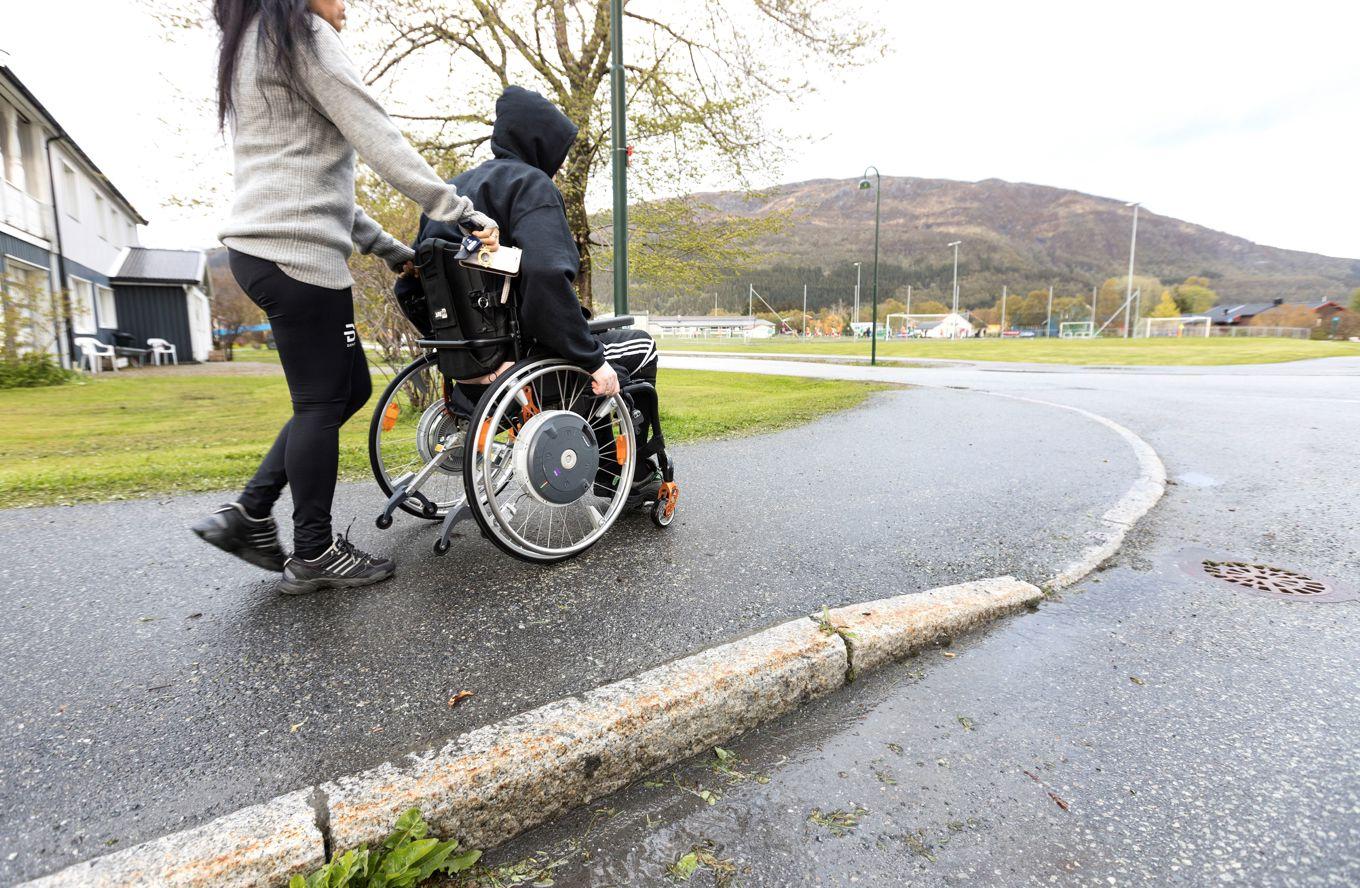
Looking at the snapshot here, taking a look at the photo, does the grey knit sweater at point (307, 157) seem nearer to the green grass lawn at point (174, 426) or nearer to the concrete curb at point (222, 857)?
the concrete curb at point (222, 857)

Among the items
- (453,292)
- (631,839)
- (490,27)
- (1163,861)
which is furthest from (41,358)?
(1163,861)

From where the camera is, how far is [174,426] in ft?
31.8

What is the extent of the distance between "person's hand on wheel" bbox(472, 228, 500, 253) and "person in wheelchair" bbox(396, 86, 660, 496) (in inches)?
4.5

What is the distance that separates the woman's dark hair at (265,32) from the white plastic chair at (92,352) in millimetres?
22705

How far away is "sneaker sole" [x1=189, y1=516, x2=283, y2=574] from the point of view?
2.53 metres

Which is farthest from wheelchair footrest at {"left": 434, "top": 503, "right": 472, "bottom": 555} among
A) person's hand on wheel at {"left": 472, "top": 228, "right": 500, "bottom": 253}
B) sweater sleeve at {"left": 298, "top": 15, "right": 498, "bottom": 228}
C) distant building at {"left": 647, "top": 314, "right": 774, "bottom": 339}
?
distant building at {"left": 647, "top": 314, "right": 774, "bottom": 339}

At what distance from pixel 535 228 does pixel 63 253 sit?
2436 cm

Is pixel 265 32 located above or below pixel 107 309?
below

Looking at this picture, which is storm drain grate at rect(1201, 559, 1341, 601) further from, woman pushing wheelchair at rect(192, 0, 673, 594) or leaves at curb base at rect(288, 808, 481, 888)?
leaves at curb base at rect(288, 808, 481, 888)

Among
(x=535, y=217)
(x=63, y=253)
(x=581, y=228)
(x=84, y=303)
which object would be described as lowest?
(x=535, y=217)

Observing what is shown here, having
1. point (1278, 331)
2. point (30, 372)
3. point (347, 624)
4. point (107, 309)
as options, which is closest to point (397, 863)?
point (347, 624)

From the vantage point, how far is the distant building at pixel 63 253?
15.1 metres

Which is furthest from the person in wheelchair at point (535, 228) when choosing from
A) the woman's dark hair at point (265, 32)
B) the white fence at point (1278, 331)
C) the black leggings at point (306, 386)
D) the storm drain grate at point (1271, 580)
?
the white fence at point (1278, 331)

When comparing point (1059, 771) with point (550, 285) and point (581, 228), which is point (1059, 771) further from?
point (581, 228)
